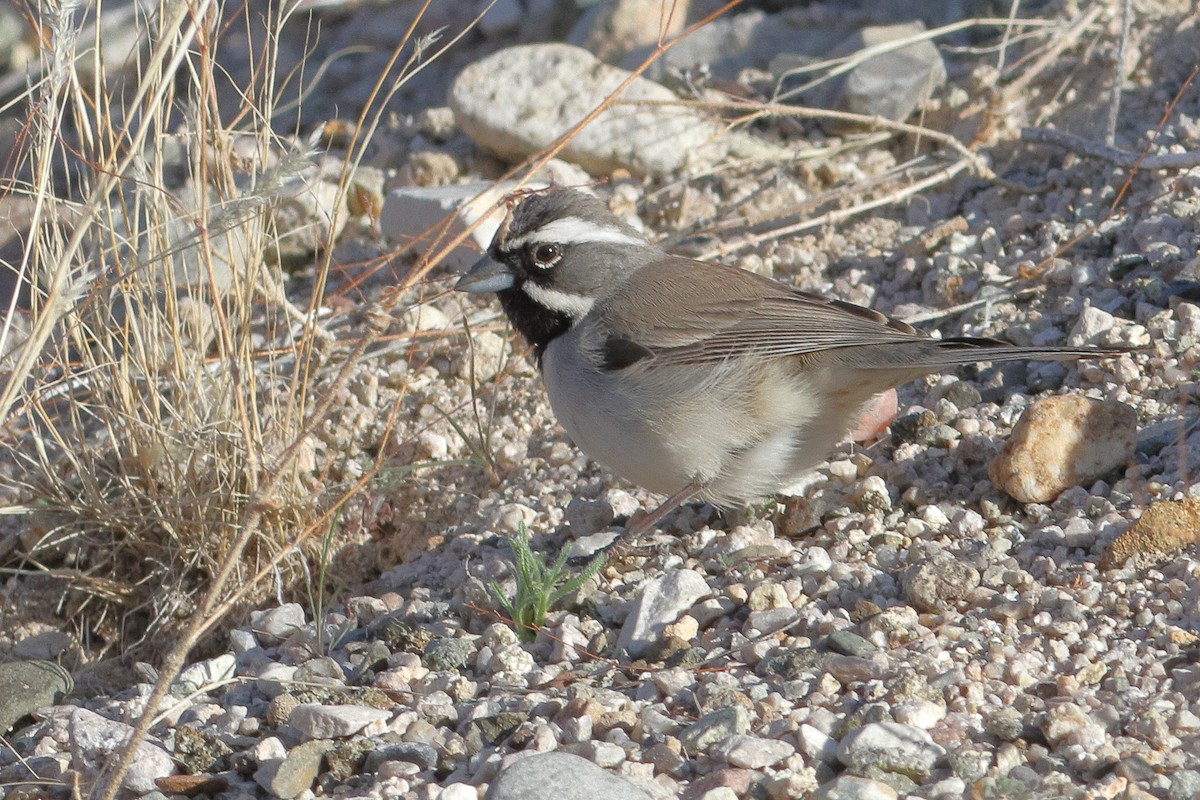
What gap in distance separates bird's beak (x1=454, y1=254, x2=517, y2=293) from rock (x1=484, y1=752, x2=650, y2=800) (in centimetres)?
221

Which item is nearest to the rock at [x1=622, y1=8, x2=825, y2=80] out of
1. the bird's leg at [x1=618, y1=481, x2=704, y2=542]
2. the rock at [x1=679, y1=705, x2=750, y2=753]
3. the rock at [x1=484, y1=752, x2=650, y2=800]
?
the bird's leg at [x1=618, y1=481, x2=704, y2=542]

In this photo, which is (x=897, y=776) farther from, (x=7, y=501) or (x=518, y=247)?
(x=7, y=501)

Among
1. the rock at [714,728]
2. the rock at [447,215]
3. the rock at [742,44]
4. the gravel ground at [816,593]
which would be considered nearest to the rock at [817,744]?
the gravel ground at [816,593]

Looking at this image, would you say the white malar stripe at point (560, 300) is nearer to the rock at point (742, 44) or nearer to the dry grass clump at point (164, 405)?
the dry grass clump at point (164, 405)

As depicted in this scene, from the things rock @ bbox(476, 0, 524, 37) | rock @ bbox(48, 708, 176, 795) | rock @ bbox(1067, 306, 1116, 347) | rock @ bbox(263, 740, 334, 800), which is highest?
rock @ bbox(476, 0, 524, 37)

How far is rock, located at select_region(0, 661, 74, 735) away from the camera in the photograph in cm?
449

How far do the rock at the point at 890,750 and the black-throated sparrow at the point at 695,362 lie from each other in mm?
1575

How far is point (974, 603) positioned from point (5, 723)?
3143 mm

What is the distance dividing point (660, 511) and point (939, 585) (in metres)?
1.13

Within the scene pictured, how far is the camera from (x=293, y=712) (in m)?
3.96

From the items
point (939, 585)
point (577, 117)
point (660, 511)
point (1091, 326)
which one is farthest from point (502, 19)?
point (939, 585)

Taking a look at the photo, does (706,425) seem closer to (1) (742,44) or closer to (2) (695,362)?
(2) (695,362)

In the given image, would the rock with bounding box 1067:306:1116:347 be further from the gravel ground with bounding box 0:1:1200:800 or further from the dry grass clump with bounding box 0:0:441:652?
the dry grass clump with bounding box 0:0:441:652

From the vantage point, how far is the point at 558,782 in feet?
10.7
